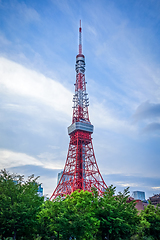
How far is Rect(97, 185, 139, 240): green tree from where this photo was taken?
1919cm

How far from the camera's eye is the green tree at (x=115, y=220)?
1919 cm

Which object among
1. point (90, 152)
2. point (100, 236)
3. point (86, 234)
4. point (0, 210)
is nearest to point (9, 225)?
point (0, 210)

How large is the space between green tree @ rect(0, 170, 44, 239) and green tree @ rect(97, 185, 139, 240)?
6.03 m

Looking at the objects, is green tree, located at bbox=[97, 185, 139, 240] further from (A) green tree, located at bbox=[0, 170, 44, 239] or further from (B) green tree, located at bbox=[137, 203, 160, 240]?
(A) green tree, located at bbox=[0, 170, 44, 239]

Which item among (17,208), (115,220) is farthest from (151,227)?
(17,208)

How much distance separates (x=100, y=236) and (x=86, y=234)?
3.51 meters

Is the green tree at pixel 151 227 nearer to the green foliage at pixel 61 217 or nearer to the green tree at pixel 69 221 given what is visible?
the green foliage at pixel 61 217

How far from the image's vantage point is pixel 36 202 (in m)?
18.3

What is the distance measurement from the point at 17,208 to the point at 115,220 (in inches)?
350

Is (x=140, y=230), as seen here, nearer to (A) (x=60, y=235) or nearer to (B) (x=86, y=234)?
(B) (x=86, y=234)

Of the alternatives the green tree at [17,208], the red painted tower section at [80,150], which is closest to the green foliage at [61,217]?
the green tree at [17,208]

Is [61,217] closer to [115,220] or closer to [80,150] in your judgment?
[115,220]

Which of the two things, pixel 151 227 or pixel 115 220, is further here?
pixel 151 227

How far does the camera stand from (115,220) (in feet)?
62.9
